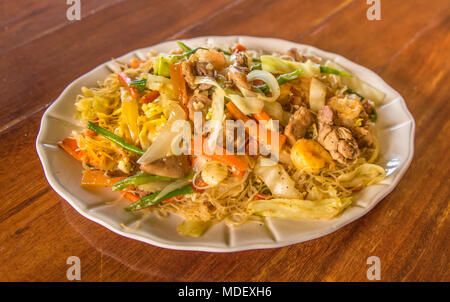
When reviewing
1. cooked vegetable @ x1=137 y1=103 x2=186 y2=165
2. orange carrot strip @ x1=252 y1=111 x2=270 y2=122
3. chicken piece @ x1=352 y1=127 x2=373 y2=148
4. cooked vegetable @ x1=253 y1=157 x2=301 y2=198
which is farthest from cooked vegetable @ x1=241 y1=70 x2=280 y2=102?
chicken piece @ x1=352 y1=127 x2=373 y2=148

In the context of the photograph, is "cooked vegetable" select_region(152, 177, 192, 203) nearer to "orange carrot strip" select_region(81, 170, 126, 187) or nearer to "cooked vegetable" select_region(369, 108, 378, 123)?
"orange carrot strip" select_region(81, 170, 126, 187)

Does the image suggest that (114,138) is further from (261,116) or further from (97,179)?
(261,116)

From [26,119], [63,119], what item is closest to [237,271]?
[63,119]

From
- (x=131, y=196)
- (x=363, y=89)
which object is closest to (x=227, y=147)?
(x=131, y=196)

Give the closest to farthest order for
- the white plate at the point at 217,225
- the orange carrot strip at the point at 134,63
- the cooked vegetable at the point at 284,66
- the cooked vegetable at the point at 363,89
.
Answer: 1. the white plate at the point at 217,225
2. the cooked vegetable at the point at 284,66
3. the cooked vegetable at the point at 363,89
4. the orange carrot strip at the point at 134,63

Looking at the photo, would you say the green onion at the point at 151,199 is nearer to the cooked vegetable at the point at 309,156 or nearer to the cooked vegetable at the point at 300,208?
the cooked vegetable at the point at 300,208

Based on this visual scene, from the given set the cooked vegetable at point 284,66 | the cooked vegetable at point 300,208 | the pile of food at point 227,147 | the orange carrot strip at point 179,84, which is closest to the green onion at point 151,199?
the pile of food at point 227,147
